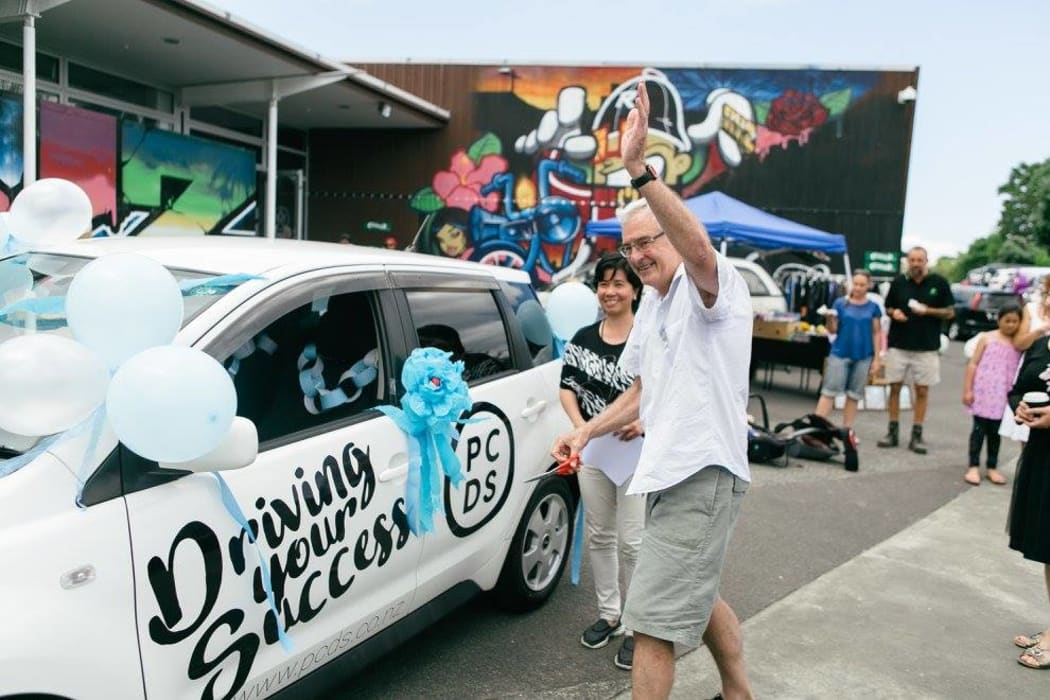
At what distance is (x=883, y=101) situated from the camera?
55.5 ft

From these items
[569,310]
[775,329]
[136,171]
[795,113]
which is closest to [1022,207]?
[795,113]

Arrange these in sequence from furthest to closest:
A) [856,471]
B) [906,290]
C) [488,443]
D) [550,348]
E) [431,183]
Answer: [431,183] → [906,290] → [856,471] → [550,348] → [488,443]

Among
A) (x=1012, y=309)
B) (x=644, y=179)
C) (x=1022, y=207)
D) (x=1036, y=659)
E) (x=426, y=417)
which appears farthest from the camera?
(x=1022, y=207)

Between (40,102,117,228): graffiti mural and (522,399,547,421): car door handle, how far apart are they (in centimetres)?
710

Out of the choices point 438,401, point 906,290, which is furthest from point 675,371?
point 906,290

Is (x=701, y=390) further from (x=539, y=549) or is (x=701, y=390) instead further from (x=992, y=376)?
Result: (x=992, y=376)

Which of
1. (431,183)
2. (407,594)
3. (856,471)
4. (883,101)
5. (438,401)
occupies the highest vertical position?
(883,101)

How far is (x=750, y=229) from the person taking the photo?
37.0ft

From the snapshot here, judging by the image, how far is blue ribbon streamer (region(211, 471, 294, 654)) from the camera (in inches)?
85.0

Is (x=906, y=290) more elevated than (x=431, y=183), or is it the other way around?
(x=431, y=183)

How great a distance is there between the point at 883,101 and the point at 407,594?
17.0m

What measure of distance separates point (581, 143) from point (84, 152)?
413 inches

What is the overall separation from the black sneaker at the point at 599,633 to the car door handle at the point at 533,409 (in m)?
0.98

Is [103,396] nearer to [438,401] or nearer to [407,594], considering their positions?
[438,401]
